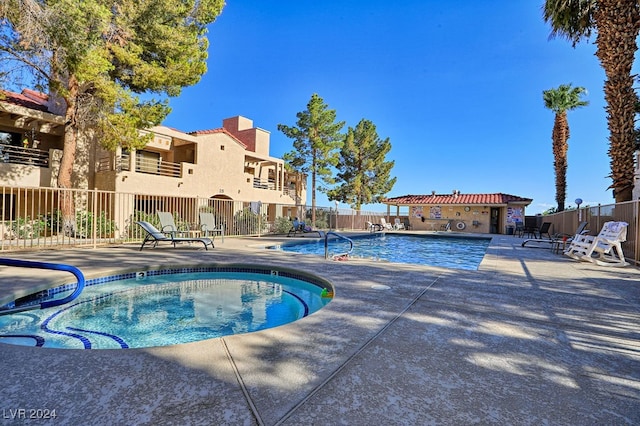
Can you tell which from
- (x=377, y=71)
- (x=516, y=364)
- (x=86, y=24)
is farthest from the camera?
(x=377, y=71)

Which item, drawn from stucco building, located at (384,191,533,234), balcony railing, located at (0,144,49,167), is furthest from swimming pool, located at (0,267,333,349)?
stucco building, located at (384,191,533,234)

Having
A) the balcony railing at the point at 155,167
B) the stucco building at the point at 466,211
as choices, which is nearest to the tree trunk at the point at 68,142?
the balcony railing at the point at 155,167

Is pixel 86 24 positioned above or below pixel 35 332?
above

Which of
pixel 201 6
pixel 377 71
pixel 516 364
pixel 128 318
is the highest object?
pixel 377 71

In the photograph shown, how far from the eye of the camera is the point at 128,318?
433 cm

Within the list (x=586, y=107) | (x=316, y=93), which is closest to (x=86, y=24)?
(x=316, y=93)

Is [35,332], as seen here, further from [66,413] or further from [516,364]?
[516,364]

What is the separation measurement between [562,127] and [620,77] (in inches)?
495

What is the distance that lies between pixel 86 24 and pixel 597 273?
14.0 meters

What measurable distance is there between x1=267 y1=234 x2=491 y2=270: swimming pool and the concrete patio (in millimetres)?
6534

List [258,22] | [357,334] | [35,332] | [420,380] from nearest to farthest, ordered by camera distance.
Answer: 1. [420,380]
2. [357,334]
3. [35,332]
4. [258,22]

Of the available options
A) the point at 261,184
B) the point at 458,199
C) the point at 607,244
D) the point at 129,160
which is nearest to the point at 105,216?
the point at 129,160

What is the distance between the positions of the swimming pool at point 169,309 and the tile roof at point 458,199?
2411 centimetres

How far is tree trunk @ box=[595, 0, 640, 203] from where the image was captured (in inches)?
366
